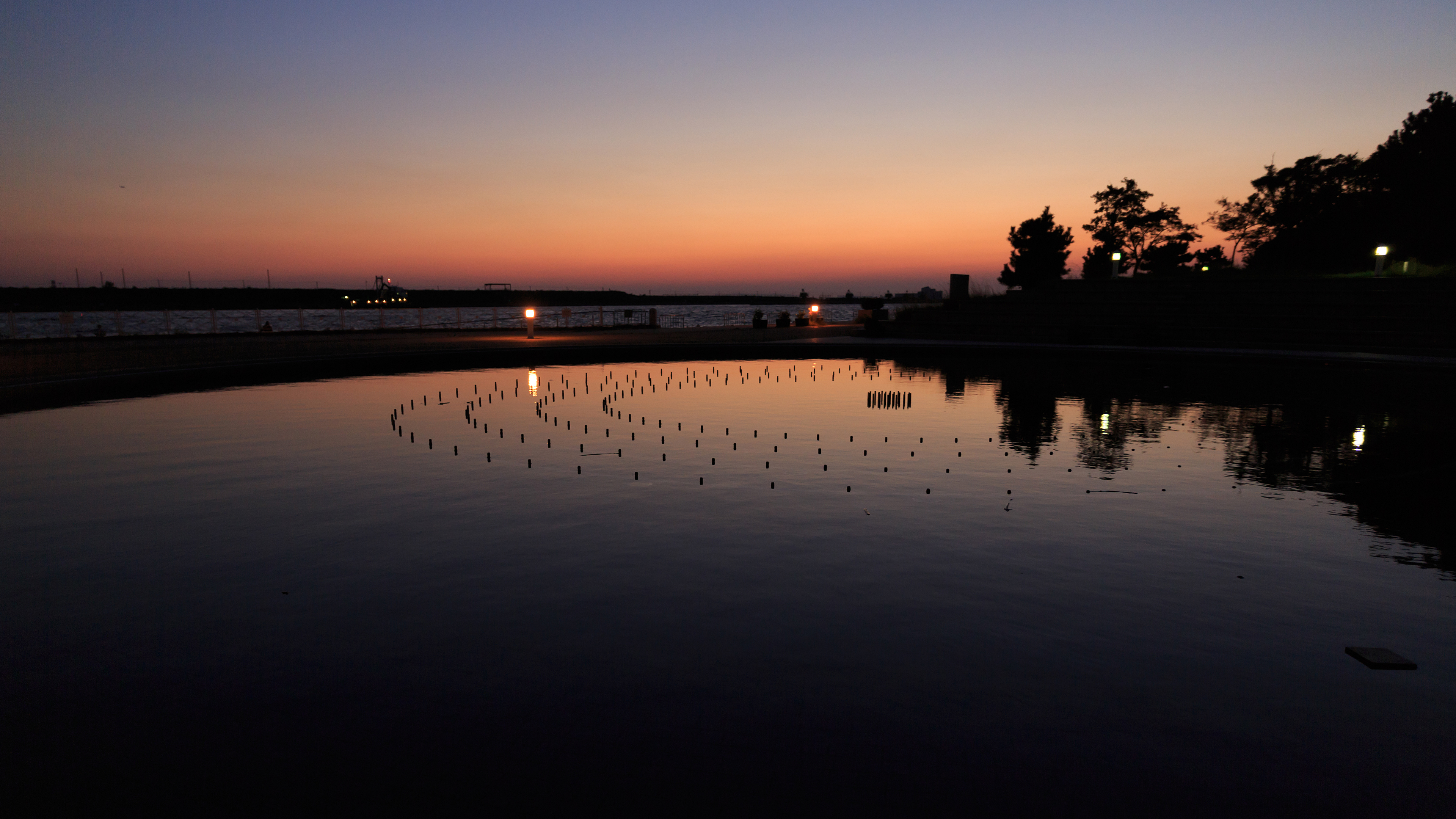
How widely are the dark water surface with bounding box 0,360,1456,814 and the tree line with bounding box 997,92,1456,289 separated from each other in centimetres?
5361

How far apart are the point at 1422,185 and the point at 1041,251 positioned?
36.3 meters

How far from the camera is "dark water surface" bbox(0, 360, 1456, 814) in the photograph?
5.25m

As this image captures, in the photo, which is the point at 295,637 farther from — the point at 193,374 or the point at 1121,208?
the point at 1121,208

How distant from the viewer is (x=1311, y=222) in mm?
64688

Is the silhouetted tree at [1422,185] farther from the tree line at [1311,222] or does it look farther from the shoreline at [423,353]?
the shoreline at [423,353]

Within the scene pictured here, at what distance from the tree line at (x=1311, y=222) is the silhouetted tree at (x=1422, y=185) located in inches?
2.7

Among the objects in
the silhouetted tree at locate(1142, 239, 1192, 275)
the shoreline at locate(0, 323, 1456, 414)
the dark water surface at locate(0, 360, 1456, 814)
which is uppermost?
the silhouetted tree at locate(1142, 239, 1192, 275)

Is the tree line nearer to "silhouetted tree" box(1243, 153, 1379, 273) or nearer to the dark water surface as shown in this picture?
"silhouetted tree" box(1243, 153, 1379, 273)

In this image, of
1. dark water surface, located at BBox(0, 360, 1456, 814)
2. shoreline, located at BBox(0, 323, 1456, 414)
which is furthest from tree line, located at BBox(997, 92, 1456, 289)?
dark water surface, located at BBox(0, 360, 1456, 814)

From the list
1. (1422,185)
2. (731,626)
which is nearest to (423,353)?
(731,626)

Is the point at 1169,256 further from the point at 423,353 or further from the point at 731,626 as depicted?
the point at 731,626

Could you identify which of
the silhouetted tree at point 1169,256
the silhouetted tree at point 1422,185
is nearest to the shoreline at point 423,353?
the silhouetted tree at point 1422,185

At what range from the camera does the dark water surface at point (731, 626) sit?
5250 mm

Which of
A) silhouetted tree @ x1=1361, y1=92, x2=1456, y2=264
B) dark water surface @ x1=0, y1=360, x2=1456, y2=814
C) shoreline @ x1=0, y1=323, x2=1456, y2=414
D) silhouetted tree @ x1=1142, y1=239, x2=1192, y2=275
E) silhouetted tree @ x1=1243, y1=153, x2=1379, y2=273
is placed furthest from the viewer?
silhouetted tree @ x1=1142, y1=239, x2=1192, y2=275
